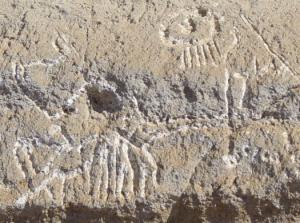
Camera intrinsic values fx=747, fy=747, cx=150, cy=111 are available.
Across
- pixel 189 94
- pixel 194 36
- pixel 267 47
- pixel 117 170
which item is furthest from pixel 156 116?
pixel 267 47

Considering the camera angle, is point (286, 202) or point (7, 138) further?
point (7, 138)

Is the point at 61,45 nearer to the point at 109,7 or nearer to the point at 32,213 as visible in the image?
the point at 109,7

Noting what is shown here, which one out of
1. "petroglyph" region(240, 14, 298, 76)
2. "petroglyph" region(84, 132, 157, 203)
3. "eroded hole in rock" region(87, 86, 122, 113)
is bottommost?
"petroglyph" region(84, 132, 157, 203)

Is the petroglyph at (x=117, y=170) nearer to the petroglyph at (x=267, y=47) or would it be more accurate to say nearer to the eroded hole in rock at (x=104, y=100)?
the eroded hole in rock at (x=104, y=100)

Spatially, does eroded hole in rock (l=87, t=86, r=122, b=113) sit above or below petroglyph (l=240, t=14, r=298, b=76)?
below

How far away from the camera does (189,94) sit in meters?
3.03

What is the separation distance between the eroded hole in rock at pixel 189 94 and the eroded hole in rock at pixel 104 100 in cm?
28

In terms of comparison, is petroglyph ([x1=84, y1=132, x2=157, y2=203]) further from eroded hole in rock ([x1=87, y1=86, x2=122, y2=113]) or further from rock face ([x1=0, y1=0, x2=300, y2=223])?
eroded hole in rock ([x1=87, y1=86, x2=122, y2=113])

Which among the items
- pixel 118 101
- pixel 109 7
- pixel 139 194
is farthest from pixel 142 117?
pixel 109 7

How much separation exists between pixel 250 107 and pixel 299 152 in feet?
0.86

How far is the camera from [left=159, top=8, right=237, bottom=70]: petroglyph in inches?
120

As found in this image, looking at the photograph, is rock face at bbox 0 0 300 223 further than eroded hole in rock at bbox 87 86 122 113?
No

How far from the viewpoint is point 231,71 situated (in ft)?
9.90

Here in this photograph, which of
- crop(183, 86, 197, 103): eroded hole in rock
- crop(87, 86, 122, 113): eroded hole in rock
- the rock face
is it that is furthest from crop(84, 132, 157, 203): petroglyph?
crop(183, 86, 197, 103): eroded hole in rock
